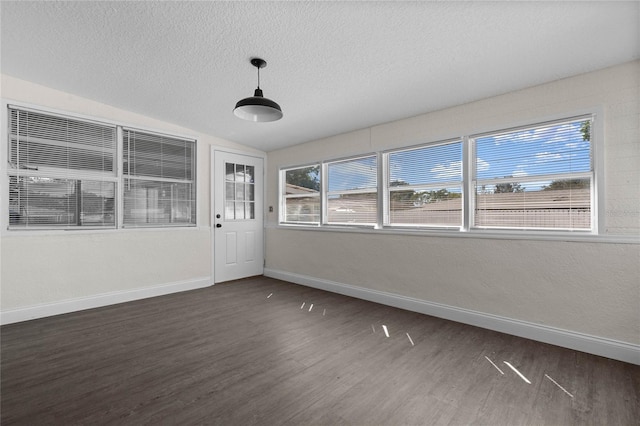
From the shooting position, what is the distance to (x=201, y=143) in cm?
514

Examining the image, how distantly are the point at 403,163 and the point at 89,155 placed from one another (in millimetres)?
4322

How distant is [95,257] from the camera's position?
403 centimetres

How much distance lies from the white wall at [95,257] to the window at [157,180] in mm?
144

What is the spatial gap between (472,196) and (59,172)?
5.16 m

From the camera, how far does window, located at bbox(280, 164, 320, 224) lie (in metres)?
5.30

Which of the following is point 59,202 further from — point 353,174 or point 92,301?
point 353,174

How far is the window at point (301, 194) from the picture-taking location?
530 centimetres

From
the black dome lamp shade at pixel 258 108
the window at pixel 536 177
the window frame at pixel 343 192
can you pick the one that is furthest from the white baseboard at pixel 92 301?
the window at pixel 536 177

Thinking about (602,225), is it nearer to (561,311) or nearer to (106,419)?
(561,311)

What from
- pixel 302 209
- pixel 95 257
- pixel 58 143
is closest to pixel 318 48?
pixel 302 209

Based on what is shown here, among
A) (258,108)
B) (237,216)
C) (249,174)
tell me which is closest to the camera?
(258,108)

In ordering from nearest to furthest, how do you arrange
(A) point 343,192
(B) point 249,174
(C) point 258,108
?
(C) point 258,108, (A) point 343,192, (B) point 249,174

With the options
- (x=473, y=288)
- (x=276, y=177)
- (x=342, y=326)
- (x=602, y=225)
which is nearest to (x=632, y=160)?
(x=602, y=225)

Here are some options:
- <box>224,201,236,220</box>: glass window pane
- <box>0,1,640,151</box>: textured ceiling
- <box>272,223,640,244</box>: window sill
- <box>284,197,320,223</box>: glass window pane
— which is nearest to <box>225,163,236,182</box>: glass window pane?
<box>224,201,236,220</box>: glass window pane
